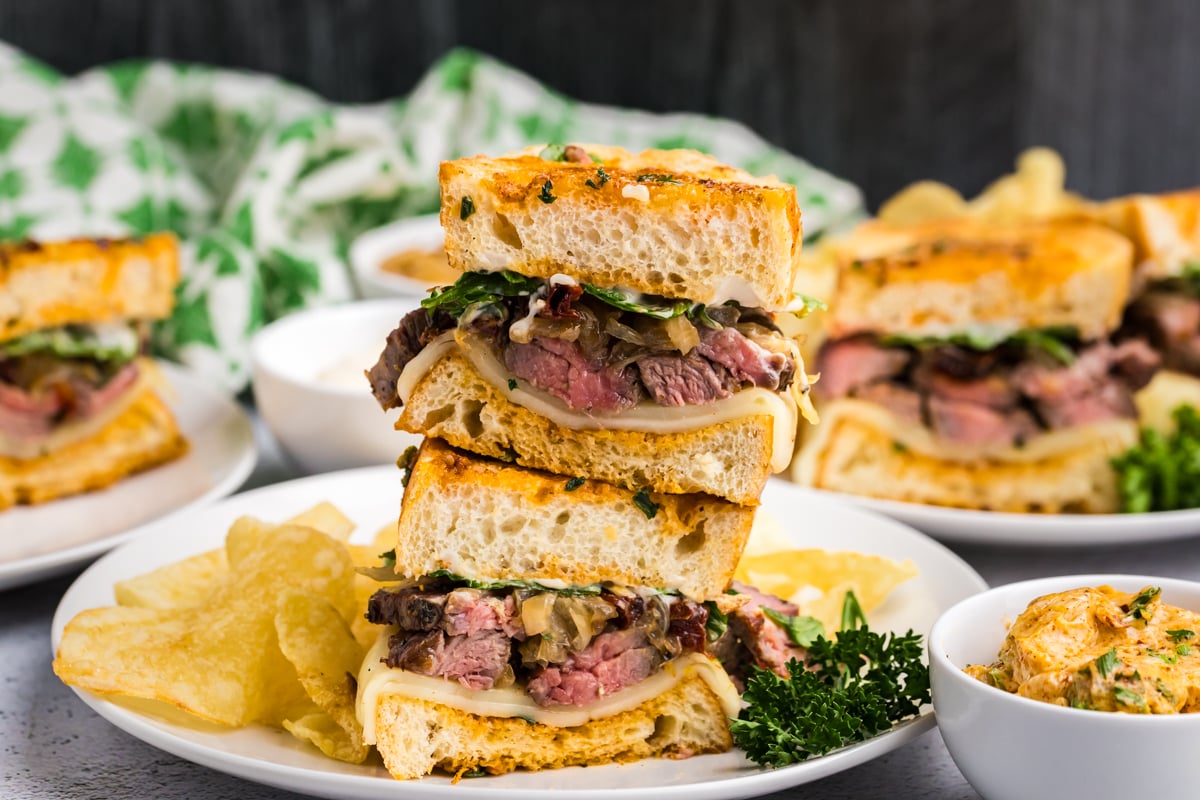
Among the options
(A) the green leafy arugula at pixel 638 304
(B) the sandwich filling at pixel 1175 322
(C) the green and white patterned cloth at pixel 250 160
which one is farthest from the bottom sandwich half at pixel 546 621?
(C) the green and white patterned cloth at pixel 250 160

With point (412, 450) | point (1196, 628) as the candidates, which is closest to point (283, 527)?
→ point (412, 450)

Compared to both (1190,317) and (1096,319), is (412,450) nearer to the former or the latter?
(1096,319)

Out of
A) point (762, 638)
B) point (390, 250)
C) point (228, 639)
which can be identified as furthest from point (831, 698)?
point (390, 250)

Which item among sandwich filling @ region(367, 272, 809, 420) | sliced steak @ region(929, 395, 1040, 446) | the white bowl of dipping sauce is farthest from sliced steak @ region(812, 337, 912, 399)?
sandwich filling @ region(367, 272, 809, 420)

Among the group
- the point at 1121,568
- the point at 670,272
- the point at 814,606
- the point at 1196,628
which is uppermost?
the point at 670,272

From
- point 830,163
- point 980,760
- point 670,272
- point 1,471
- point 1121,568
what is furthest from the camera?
point 830,163

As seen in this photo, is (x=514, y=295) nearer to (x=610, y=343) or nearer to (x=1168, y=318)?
(x=610, y=343)
